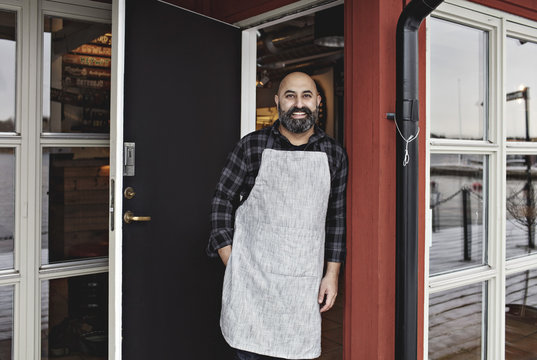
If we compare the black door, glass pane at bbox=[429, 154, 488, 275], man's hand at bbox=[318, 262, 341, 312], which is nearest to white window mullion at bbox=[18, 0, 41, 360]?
the black door

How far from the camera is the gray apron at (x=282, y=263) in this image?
1919mm

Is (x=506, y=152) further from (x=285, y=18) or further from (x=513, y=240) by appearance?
(x=285, y=18)

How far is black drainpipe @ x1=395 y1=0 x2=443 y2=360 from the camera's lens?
1855 millimetres

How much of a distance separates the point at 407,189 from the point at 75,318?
2061 mm

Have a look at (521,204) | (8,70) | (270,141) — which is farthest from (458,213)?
(8,70)

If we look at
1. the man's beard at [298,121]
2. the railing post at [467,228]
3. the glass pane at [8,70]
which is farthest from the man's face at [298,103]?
the railing post at [467,228]

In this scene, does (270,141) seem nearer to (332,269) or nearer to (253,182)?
(253,182)

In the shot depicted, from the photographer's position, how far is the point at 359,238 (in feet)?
6.53

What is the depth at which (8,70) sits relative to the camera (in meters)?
2.43

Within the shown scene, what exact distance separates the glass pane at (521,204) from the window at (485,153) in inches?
0.5

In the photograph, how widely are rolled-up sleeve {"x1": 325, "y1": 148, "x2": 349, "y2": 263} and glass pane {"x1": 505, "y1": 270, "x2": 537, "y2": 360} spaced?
1.18m

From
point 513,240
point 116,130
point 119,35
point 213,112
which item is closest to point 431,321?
point 513,240

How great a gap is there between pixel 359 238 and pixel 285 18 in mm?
1255

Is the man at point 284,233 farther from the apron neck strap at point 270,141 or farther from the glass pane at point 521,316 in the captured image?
the glass pane at point 521,316
